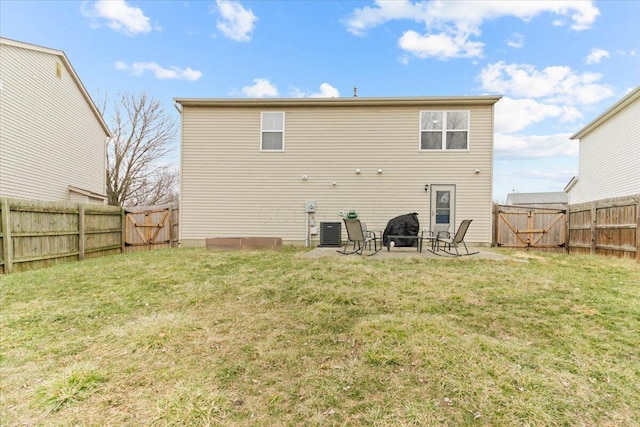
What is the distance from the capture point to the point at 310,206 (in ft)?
32.9

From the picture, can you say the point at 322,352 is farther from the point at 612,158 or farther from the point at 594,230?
the point at 612,158

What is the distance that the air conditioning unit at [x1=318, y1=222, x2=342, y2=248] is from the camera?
9.32m

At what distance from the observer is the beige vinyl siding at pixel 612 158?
10883 millimetres

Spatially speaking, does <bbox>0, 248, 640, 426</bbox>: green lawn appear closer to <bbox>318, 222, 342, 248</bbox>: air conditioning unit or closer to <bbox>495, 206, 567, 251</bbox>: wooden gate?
<bbox>318, 222, 342, 248</bbox>: air conditioning unit

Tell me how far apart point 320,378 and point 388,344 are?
76 cm

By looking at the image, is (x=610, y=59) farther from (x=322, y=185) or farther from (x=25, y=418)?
(x=25, y=418)

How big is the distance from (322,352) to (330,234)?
22.0 ft

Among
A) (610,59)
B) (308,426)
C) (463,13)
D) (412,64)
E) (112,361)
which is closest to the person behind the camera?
(308,426)

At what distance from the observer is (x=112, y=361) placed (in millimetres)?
2537

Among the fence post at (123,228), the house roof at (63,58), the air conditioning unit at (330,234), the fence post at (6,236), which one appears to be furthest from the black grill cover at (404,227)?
the house roof at (63,58)

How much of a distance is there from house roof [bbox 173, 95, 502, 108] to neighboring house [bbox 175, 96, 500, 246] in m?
0.03

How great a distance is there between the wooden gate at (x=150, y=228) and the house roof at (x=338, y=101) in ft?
12.5

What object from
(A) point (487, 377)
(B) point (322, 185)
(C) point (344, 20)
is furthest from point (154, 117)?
(A) point (487, 377)

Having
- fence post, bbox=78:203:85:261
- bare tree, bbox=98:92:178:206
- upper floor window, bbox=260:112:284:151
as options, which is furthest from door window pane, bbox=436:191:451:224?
bare tree, bbox=98:92:178:206
